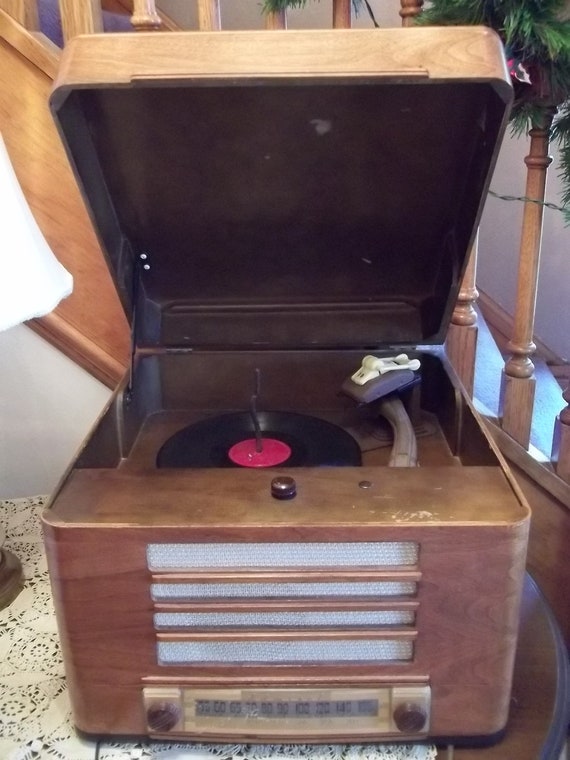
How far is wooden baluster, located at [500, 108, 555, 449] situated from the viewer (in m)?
1.16

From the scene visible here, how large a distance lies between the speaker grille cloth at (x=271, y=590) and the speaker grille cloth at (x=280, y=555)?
0.09 ft

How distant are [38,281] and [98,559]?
417 millimetres

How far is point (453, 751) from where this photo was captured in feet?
2.55

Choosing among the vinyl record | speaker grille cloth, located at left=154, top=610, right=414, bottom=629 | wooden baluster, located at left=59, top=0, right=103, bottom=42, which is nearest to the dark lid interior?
the vinyl record

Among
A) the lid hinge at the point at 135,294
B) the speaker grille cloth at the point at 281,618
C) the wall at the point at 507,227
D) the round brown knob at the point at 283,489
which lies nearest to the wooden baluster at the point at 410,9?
the wall at the point at 507,227

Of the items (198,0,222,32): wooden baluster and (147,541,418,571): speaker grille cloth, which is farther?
(198,0,222,32): wooden baluster

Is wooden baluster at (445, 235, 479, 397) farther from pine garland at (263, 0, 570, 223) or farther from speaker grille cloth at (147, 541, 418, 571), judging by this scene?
speaker grille cloth at (147, 541, 418, 571)

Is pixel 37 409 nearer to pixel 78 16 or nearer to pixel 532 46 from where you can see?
pixel 78 16

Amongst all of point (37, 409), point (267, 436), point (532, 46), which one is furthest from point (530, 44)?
point (37, 409)

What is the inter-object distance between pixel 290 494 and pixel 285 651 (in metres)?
0.18

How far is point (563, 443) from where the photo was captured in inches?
49.7

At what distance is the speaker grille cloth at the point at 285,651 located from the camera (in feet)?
2.42

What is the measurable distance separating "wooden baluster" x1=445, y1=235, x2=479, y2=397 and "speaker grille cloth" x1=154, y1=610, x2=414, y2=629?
69 cm

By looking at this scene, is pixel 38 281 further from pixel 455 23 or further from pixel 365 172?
pixel 455 23
